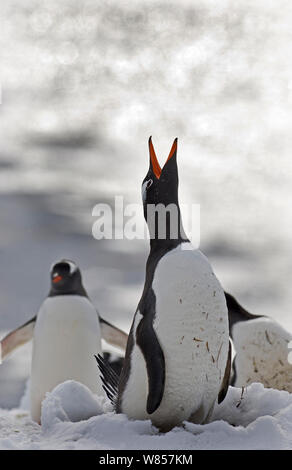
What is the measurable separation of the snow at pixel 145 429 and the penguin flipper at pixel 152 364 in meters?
0.12

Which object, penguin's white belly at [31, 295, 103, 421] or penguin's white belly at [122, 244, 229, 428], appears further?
penguin's white belly at [31, 295, 103, 421]

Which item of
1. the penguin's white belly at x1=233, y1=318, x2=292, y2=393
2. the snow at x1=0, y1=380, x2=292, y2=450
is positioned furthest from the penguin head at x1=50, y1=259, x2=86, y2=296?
the snow at x1=0, y1=380, x2=292, y2=450

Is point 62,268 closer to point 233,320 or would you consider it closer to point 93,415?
point 233,320

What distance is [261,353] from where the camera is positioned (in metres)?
5.23

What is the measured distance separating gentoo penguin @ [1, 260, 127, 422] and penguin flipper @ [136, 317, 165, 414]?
2644 millimetres

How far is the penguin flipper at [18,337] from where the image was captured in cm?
672

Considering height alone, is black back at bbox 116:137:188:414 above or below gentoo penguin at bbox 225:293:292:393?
above

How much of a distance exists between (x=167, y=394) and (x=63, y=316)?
2.78 m

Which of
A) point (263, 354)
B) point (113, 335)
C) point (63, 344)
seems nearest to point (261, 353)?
point (263, 354)

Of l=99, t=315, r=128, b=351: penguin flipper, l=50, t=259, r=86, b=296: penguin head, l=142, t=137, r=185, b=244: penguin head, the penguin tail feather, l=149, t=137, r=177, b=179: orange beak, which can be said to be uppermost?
l=149, t=137, r=177, b=179: orange beak

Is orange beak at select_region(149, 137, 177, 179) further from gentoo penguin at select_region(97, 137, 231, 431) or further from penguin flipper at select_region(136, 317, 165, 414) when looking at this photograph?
penguin flipper at select_region(136, 317, 165, 414)

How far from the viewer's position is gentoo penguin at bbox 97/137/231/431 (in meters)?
2.94
